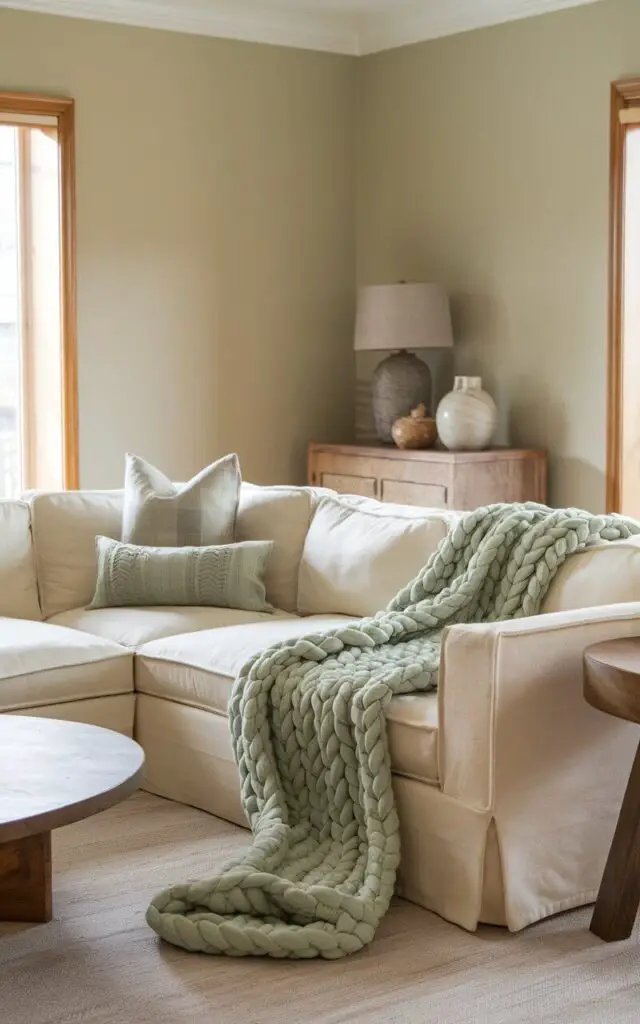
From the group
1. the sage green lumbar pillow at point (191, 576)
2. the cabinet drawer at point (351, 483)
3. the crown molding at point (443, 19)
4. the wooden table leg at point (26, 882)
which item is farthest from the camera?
the cabinet drawer at point (351, 483)

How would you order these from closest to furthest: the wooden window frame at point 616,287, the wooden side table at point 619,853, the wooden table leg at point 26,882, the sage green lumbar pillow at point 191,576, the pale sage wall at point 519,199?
the wooden side table at point 619,853, the wooden table leg at point 26,882, the sage green lumbar pillow at point 191,576, the wooden window frame at point 616,287, the pale sage wall at point 519,199

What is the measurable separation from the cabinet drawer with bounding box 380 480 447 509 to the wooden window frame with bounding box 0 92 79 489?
4.17 ft

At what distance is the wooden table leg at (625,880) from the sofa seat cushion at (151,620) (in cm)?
140

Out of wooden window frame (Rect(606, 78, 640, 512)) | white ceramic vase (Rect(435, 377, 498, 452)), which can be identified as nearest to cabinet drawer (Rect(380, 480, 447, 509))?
white ceramic vase (Rect(435, 377, 498, 452))

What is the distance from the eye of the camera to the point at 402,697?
303 centimetres

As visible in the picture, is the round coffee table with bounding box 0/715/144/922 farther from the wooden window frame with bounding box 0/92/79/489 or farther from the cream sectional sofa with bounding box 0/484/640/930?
the wooden window frame with bounding box 0/92/79/489

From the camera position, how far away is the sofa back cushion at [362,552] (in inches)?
152

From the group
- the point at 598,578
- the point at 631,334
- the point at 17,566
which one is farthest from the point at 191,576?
the point at 631,334

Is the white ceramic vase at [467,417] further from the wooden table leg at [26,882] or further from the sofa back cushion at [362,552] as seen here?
the wooden table leg at [26,882]

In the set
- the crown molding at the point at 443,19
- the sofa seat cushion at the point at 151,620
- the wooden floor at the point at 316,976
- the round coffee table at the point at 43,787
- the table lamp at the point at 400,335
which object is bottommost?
the wooden floor at the point at 316,976

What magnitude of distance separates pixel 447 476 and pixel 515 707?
2465 millimetres

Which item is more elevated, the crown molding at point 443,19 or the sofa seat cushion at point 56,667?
the crown molding at point 443,19

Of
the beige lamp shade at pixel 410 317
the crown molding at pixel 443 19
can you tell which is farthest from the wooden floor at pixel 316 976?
the crown molding at pixel 443 19

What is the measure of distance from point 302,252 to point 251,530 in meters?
2.24
